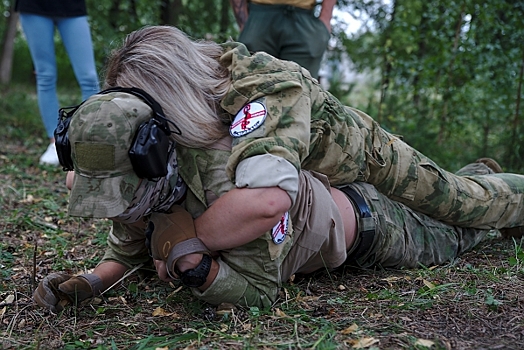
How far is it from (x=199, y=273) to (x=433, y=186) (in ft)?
3.99

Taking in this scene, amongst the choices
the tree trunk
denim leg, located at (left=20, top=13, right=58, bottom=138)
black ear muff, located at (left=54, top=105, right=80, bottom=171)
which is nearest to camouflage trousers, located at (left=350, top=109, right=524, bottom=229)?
black ear muff, located at (left=54, top=105, right=80, bottom=171)

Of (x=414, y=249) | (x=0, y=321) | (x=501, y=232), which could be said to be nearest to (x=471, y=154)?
(x=501, y=232)

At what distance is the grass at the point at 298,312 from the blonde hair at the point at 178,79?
656mm

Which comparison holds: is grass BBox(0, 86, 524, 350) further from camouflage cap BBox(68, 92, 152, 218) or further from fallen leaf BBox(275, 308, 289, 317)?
camouflage cap BBox(68, 92, 152, 218)

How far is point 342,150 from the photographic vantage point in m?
2.40

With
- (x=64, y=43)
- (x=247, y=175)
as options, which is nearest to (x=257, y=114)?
(x=247, y=175)

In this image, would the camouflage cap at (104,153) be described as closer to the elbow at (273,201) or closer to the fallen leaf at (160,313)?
the elbow at (273,201)

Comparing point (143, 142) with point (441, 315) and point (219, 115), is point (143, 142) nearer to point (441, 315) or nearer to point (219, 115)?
point (219, 115)

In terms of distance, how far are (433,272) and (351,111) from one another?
0.78 metres

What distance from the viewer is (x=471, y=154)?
5.46m

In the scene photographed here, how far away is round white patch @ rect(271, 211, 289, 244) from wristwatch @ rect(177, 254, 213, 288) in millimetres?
242

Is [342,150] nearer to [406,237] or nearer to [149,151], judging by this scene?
[406,237]

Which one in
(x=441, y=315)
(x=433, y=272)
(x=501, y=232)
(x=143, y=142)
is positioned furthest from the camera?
(x=501, y=232)

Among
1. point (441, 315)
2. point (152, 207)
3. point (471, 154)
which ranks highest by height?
point (152, 207)
